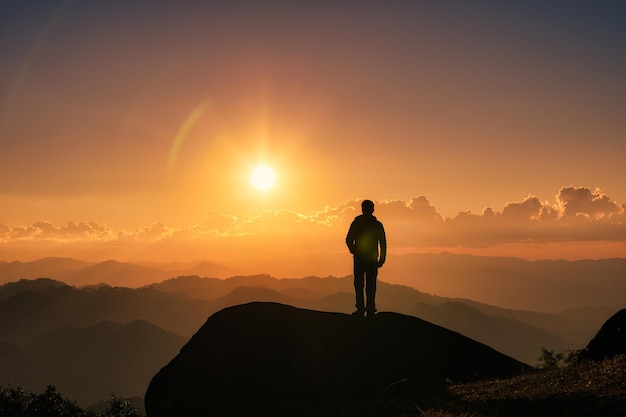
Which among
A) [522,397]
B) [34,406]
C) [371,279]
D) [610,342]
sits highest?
[371,279]

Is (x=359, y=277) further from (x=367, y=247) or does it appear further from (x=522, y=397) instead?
(x=522, y=397)

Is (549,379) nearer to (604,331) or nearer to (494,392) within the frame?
(494,392)

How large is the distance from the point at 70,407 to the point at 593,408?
3973 cm

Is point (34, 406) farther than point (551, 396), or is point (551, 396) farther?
point (34, 406)

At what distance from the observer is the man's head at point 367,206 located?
1909 centimetres

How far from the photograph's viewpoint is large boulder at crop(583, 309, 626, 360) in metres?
13.8

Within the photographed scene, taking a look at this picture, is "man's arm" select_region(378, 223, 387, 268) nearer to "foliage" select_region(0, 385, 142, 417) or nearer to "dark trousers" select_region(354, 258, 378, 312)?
"dark trousers" select_region(354, 258, 378, 312)

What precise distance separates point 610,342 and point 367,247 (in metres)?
7.99

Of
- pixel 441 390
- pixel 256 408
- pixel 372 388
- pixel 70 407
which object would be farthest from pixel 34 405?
pixel 441 390

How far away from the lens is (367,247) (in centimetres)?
1883

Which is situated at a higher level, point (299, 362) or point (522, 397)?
point (522, 397)

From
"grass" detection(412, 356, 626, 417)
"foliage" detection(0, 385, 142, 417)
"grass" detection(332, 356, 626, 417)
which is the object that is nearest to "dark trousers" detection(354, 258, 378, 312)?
"grass" detection(332, 356, 626, 417)

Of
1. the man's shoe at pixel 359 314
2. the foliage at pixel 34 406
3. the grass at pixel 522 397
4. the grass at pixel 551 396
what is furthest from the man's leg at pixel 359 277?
the foliage at pixel 34 406

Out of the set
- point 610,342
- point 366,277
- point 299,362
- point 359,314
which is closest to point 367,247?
point 366,277
